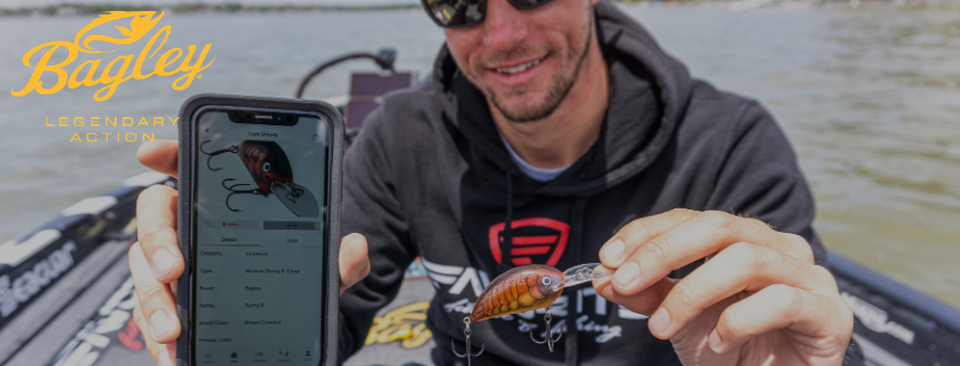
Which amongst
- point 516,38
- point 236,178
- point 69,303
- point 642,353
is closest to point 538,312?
point 642,353

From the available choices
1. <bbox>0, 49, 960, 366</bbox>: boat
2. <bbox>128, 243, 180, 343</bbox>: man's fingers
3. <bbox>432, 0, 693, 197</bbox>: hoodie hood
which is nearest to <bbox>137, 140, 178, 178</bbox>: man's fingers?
<bbox>128, 243, 180, 343</bbox>: man's fingers

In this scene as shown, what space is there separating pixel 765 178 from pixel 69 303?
3.16 metres

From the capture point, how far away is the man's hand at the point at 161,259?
99 cm

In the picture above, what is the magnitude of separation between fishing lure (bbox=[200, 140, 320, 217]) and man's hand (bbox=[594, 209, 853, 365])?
619 millimetres

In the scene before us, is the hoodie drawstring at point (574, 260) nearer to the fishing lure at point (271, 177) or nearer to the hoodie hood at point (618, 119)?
the hoodie hood at point (618, 119)

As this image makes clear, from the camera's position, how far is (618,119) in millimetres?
1776

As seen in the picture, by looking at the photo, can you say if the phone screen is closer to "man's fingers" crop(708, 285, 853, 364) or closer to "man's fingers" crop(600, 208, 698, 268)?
"man's fingers" crop(600, 208, 698, 268)

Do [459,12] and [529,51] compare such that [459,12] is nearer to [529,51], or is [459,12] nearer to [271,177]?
[529,51]

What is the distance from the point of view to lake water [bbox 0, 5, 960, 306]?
5.57 m

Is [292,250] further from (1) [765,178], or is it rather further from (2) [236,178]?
(1) [765,178]

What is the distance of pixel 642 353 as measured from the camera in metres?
1.72

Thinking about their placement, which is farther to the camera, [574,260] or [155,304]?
[574,260]

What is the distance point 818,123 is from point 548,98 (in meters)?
10.2

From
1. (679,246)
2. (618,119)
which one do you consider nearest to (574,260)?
(618,119)
